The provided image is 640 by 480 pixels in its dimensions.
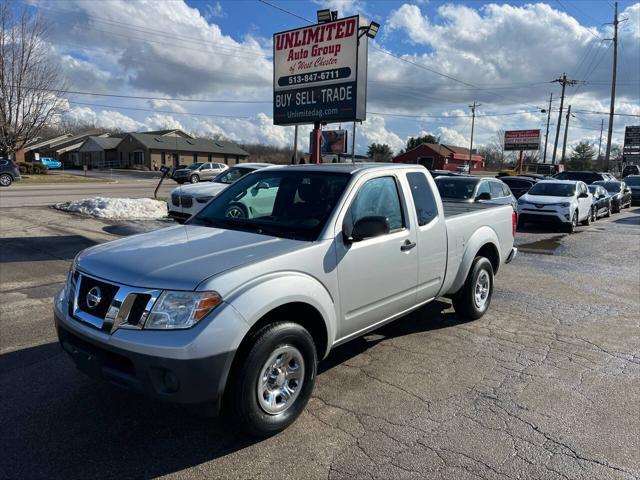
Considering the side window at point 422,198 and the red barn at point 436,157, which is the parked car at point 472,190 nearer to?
the side window at point 422,198

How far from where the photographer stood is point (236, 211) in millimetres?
4441

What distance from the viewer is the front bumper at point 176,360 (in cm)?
278

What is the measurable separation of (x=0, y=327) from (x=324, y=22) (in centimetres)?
1085

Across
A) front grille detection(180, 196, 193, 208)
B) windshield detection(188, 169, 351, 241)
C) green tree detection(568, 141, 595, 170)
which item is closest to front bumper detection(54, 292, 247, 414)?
windshield detection(188, 169, 351, 241)

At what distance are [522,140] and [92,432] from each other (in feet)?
254

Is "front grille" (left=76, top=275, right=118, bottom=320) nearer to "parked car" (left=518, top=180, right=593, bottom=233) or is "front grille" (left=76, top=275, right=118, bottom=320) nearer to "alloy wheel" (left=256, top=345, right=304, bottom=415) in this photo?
"alloy wheel" (left=256, top=345, right=304, bottom=415)

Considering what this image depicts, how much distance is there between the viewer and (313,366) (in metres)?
3.52

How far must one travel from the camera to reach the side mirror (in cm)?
369

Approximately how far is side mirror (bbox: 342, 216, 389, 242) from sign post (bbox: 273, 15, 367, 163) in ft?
30.7

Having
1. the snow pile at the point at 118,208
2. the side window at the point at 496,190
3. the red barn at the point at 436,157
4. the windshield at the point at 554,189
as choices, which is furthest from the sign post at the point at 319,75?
the red barn at the point at 436,157

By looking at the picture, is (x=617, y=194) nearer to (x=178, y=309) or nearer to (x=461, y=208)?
(x=461, y=208)

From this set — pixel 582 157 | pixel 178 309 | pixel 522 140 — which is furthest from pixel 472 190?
pixel 582 157

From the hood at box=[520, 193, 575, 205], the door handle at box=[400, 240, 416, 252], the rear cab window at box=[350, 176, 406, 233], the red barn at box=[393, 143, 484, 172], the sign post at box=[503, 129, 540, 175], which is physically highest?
the sign post at box=[503, 129, 540, 175]

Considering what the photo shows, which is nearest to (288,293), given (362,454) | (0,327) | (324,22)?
(362,454)
